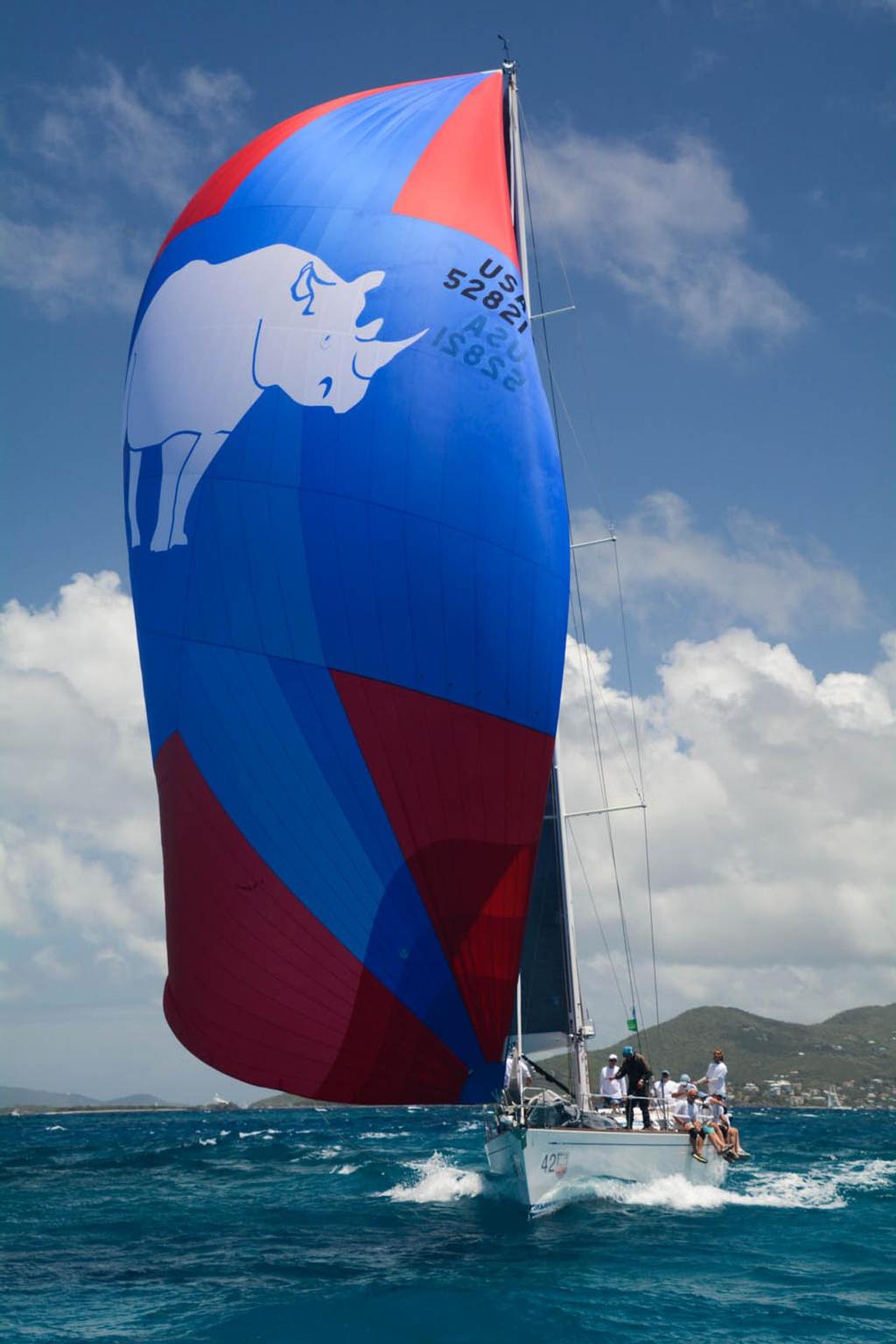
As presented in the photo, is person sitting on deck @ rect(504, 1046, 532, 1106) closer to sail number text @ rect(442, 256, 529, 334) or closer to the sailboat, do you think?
the sailboat

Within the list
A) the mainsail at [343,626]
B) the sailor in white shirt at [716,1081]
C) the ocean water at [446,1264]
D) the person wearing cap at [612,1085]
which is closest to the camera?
the ocean water at [446,1264]

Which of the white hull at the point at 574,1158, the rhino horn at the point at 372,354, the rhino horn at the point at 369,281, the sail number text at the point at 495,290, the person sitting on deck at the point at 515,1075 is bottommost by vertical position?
the white hull at the point at 574,1158

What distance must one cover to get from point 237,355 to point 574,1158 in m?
9.54

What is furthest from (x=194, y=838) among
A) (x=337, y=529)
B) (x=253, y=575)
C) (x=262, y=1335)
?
(x=262, y=1335)

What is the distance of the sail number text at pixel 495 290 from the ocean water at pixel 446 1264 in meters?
9.73

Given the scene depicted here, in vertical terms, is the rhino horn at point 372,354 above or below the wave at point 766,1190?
above

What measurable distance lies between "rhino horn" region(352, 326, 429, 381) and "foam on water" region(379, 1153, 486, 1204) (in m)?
11.0

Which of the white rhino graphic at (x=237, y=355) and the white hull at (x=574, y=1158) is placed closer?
the white rhino graphic at (x=237, y=355)

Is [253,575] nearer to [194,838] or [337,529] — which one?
[337,529]

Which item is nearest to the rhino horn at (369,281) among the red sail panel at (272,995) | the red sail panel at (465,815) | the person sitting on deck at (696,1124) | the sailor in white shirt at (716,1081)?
the red sail panel at (465,815)

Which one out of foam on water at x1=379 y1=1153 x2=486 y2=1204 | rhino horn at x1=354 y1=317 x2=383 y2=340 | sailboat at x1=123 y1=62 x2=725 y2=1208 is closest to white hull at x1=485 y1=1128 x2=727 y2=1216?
sailboat at x1=123 y1=62 x2=725 y2=1208

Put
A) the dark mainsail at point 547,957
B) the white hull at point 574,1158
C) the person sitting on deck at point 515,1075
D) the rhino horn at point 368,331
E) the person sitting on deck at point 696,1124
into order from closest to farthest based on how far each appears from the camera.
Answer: the rhino horn at point 368,331, the white hull at point 574,1158, the person sitting on deck at point 515,1075, the person sitting on deck at point 696,1124, the dark mainsail at point 547,957

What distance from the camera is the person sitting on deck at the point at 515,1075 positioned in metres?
12.8

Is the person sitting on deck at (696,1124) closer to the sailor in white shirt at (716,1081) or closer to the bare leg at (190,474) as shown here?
the sailor in white shirt at (716,1081)
